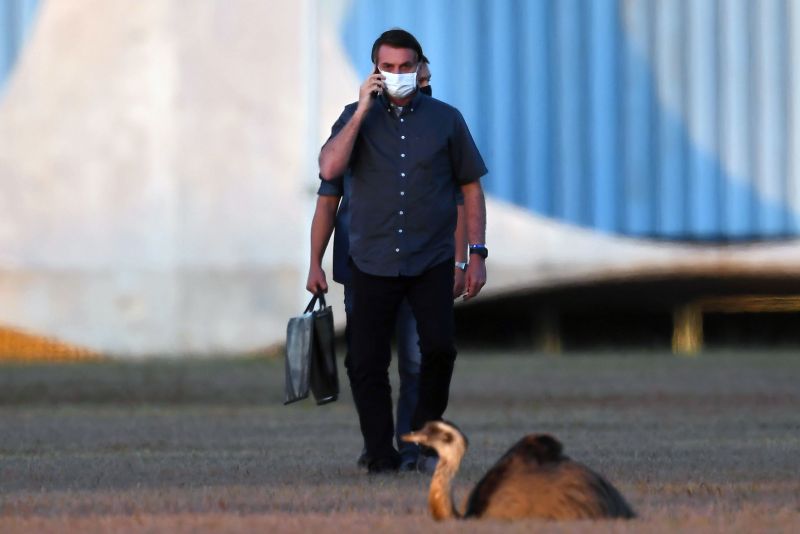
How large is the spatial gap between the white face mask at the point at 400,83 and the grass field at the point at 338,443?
1592mm

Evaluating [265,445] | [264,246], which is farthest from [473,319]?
[265,445]

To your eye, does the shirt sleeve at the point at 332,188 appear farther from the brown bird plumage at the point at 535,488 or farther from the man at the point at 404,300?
the brown bird plumage at the point at 535,488

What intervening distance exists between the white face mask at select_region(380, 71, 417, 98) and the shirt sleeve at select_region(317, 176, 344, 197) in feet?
→ 1.68

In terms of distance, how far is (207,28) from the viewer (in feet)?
72.0

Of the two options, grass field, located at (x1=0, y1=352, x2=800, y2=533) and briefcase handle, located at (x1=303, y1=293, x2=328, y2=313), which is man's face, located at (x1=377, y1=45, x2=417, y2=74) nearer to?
briefcase handle, located at (x1=303, y1=293, x2=328, y2=313)

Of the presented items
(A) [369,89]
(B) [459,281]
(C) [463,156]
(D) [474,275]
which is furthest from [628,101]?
(A) [369,89]

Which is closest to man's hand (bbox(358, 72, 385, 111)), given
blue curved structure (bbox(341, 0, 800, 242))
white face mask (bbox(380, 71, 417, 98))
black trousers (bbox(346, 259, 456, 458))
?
white face mask (bbox(380, 71, 417, 98))

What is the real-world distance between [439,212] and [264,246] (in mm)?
13119

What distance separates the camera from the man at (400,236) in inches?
343

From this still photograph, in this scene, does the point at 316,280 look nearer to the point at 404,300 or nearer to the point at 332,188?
the point at 332,188

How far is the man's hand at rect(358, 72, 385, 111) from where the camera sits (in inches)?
332

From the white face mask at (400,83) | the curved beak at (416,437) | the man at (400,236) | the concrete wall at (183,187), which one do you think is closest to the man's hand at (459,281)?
the man at (400,236)

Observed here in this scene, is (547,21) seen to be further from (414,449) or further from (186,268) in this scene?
(414,449)

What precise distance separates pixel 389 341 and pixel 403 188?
2.16 ft
